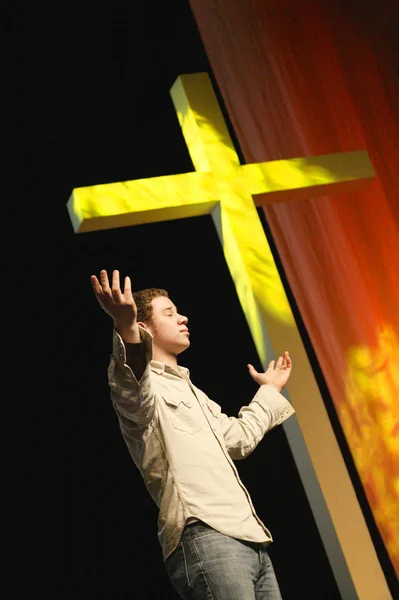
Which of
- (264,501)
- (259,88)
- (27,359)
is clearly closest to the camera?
(259,88)

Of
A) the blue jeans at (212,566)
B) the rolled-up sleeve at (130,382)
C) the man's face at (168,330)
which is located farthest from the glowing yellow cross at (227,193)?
the blue jeans at (212,566)

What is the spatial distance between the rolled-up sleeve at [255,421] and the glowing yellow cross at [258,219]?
0.06 meters

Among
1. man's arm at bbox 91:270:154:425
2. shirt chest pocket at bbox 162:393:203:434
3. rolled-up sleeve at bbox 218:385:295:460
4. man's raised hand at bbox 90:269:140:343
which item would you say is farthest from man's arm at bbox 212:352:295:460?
man's raised hand at bbox 90:269:140:343

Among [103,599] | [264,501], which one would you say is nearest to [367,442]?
[264,501]

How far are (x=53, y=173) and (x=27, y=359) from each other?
50cm

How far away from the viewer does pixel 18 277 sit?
238cm

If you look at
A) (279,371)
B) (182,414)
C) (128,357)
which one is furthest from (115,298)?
(279,371)

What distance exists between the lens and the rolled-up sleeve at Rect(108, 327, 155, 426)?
1546mm

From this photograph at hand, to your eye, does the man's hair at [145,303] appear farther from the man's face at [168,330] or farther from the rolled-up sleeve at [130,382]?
the rolled-up sleeve at [130,382]

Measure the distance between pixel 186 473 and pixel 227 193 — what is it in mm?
586

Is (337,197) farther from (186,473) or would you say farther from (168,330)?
(186,473)

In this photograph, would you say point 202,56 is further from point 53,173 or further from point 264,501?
point 264,501

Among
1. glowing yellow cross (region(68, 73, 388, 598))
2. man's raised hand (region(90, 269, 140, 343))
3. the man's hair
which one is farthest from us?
the man's hair

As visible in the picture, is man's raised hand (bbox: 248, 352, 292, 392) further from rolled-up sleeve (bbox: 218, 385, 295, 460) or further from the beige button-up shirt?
the beige button-up shirt
